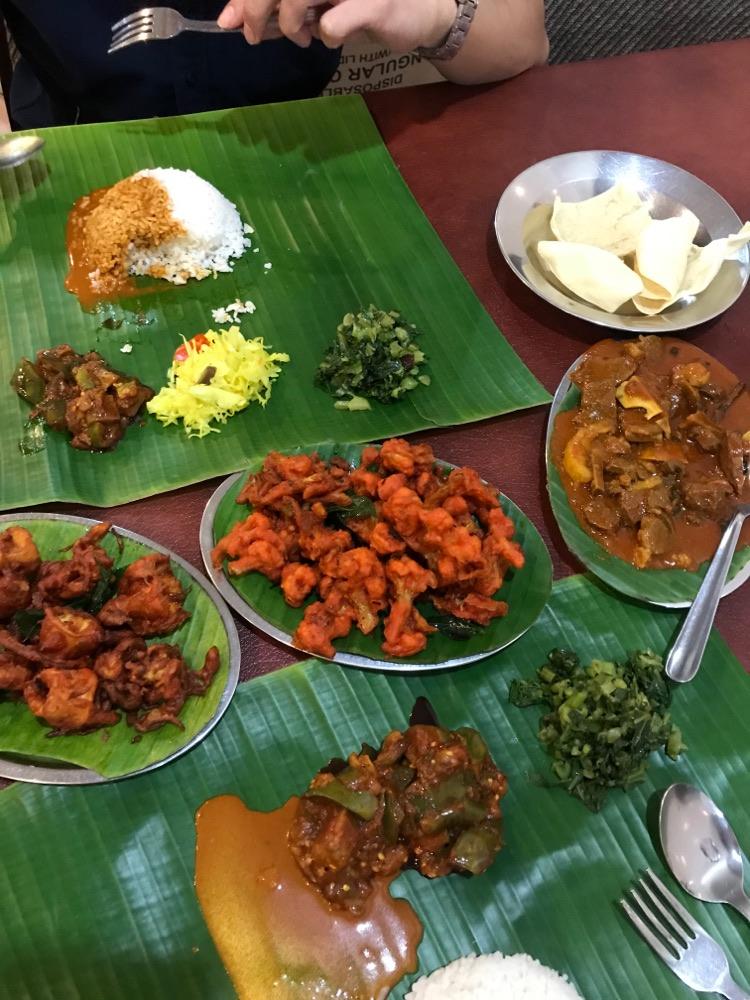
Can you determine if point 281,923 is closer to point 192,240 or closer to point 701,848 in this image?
point 701,848

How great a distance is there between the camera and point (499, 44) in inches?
164

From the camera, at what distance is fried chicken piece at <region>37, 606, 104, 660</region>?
7.41ft

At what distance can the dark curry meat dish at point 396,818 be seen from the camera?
218 centimetres

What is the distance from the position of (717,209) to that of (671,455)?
1678 mm

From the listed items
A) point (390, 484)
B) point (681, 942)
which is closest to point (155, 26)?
point (390, 484)

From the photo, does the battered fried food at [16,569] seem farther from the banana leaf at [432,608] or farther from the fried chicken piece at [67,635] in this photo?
the banana leaf at [432,608]

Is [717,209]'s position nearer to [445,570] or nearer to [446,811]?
[445,570]

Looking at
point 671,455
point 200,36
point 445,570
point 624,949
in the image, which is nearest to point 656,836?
point 624,949

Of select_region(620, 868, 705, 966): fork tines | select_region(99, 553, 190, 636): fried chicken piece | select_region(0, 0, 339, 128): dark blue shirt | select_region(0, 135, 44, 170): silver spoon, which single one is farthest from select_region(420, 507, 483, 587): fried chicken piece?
select_region(0, 0, 339, 128): dark blue shirt

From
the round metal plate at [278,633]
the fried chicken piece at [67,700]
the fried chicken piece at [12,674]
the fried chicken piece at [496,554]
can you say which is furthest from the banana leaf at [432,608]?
the fried chicken piece at [12,674]

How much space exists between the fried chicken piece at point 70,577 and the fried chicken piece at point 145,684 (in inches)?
9.8

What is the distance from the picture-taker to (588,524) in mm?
2865

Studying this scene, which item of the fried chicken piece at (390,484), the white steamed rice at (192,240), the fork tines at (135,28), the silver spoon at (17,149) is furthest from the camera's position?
the silver spoon at (17,149)

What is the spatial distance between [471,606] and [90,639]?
1.31 metres
